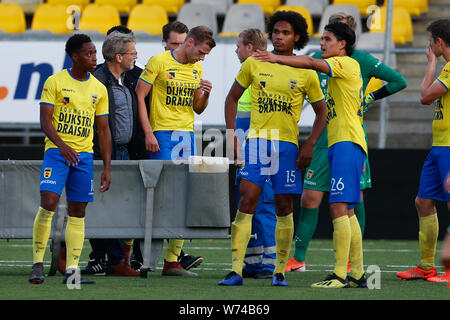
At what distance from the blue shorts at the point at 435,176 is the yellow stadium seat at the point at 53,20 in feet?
26.0

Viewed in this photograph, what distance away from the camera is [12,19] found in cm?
1427

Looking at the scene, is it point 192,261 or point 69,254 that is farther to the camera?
point 192,261

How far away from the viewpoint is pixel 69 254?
6730mm

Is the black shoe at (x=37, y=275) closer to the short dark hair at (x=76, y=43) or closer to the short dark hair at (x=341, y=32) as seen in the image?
the short dark hair at (x=76, y=43)

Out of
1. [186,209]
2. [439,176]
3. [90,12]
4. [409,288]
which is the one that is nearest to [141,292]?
[186,209]

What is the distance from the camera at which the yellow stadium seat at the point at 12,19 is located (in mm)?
14195

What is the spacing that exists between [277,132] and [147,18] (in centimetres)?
786

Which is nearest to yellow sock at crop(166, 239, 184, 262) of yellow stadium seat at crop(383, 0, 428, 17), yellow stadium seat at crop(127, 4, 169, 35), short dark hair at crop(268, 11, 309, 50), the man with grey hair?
the man with grey hair

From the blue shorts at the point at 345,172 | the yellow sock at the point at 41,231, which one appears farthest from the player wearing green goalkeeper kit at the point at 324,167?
the yellow sock at the point at 41,231

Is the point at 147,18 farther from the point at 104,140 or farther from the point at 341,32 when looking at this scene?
the point at 341,32

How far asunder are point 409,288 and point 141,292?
201 centimetres

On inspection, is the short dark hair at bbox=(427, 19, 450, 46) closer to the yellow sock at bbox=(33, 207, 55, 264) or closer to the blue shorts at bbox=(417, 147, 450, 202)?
the blue shorts at bbox=(417, 147, 450, 202)
